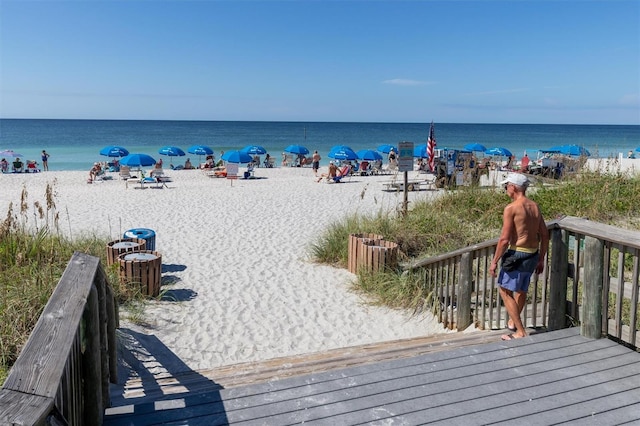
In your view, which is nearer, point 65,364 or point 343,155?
point 65,364

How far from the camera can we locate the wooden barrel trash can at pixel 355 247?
806 centimetres

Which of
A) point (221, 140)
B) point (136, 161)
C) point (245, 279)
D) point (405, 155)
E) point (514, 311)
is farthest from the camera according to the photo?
point (221, 140)

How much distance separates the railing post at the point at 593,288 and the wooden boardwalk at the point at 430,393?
20 cm

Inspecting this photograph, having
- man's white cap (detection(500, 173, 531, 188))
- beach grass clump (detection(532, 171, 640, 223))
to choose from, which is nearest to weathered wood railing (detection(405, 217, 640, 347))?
man's white cap (detection(500, 173, 531, 188))

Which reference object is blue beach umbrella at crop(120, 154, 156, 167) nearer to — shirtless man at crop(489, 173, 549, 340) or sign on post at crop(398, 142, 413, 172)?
sign on post at crop(398, 142, 413, 172)

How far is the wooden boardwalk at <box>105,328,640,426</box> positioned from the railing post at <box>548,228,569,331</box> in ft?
1.64

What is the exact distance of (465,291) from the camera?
5469mm

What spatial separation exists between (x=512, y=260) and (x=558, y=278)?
1.20 ft

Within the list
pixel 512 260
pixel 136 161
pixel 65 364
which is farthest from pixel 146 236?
pixel 136 161

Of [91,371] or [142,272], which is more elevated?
[91,371]

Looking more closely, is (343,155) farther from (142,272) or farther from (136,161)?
(142,272)

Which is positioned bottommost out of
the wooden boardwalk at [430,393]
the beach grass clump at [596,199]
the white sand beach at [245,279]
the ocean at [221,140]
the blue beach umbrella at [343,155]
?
the white sand beach at [245,279]

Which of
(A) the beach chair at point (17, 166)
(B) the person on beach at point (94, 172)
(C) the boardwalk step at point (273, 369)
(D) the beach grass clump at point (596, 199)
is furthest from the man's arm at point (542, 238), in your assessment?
(A) the beach chair at point (17, 166)

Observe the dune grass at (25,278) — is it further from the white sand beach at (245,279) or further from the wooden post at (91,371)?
the wooden post at (91,371)
